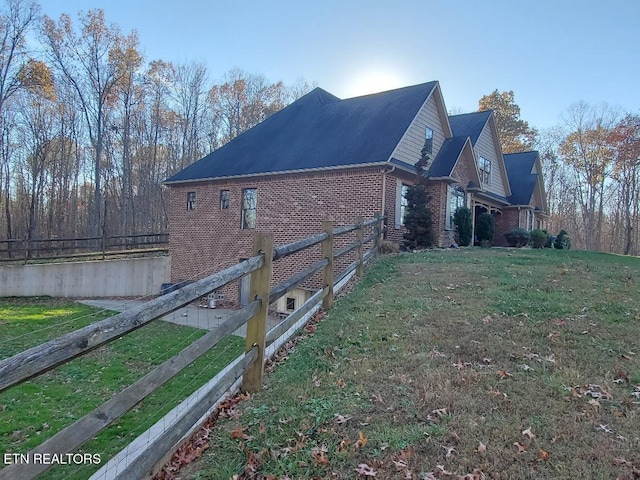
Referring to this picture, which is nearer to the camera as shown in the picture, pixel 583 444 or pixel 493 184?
pixel 583 444

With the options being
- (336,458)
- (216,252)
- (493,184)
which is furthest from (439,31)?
(336,458)

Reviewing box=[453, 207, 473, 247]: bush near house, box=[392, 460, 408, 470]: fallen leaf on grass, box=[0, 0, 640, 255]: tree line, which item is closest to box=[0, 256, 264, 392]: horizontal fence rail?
box=[392, 460, 408, 470]: fallen leaf on grass

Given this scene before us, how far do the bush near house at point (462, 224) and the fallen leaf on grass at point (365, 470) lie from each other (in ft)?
48.9

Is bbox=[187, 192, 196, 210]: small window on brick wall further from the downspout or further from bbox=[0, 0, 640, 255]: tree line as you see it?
the downspout

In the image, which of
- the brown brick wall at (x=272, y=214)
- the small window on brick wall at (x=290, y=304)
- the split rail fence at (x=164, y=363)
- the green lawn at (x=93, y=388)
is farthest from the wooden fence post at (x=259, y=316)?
the small window on brick wall at (x=290, y=304)

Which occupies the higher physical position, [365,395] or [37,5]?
[37,5]

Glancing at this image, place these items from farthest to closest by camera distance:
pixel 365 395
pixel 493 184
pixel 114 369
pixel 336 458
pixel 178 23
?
pixel 493 184, pixel 178 23, pixel 114 369, pixel 365 395, pixel 336 458

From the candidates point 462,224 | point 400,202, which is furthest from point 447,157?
point 400,202

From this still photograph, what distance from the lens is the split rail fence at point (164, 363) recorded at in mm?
1730

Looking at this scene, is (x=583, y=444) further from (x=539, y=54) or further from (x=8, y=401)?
(x=539, y=54)

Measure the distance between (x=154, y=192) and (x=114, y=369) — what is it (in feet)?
82.3

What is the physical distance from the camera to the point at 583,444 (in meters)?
2.71

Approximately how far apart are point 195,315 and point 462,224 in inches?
→ 413

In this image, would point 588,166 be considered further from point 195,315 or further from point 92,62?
point 92,62
